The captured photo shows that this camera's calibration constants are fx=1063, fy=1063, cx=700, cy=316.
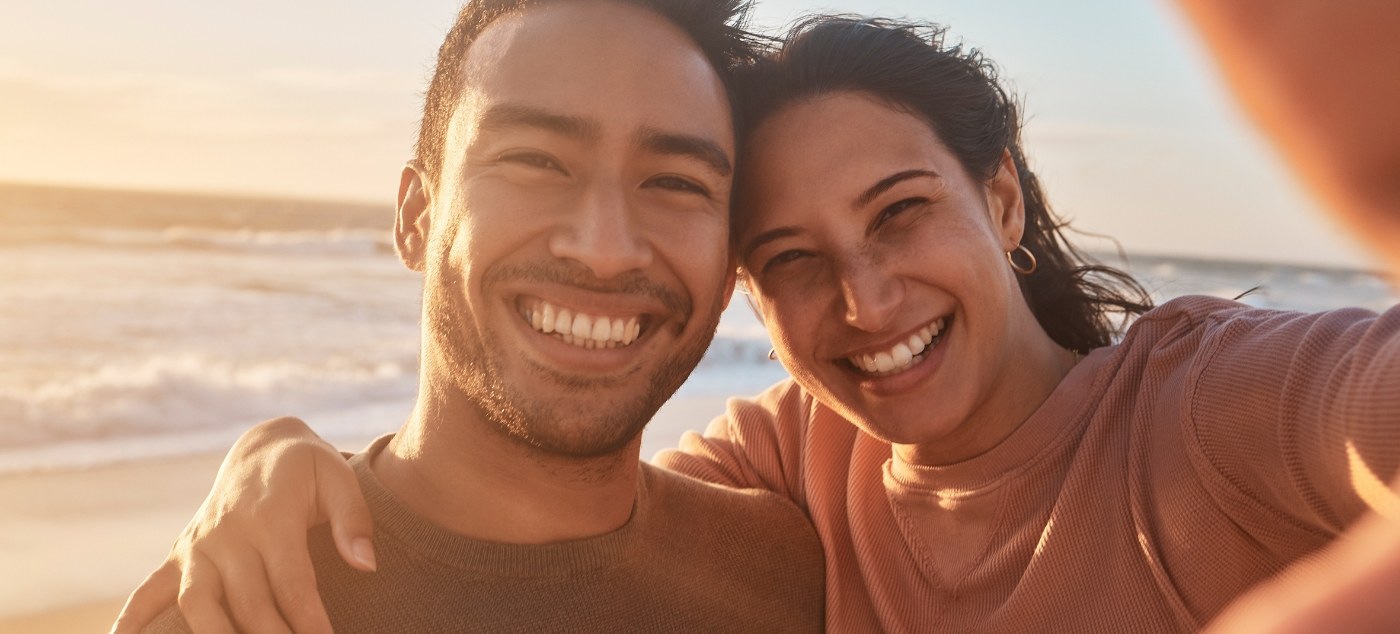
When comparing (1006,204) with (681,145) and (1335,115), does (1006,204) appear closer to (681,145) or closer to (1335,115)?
(681,145)

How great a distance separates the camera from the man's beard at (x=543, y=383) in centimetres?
256

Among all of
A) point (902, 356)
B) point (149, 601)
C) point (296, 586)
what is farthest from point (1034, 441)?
point (149, 601)

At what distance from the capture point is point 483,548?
2.55 meters

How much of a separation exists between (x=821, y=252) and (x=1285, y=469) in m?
1.24

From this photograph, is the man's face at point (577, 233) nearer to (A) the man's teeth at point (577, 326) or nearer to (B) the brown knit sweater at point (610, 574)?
(A) the man's teeth at point (577, 326)

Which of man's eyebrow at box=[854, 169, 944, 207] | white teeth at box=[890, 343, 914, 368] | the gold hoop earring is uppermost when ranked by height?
man's eyebrow at box=[854, 169, 944, 207]

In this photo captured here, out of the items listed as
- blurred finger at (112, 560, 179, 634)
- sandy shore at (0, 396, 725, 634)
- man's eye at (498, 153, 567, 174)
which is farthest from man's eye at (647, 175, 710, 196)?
sandy shore at (0, 396, 725, 634)

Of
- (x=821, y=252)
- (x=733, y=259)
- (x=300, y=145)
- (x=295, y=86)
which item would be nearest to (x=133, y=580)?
(x=733, y=259)

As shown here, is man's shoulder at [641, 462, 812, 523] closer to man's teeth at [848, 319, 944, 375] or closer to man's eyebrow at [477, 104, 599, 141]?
man's teeth at [848, 319, 944, 375]

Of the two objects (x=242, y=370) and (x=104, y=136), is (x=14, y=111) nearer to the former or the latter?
(x=104, y=136)

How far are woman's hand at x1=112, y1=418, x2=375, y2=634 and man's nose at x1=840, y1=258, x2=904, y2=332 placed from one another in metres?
1.26

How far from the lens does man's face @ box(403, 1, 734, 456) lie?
256 centimetres

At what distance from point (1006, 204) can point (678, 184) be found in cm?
97

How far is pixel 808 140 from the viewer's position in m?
2.74
